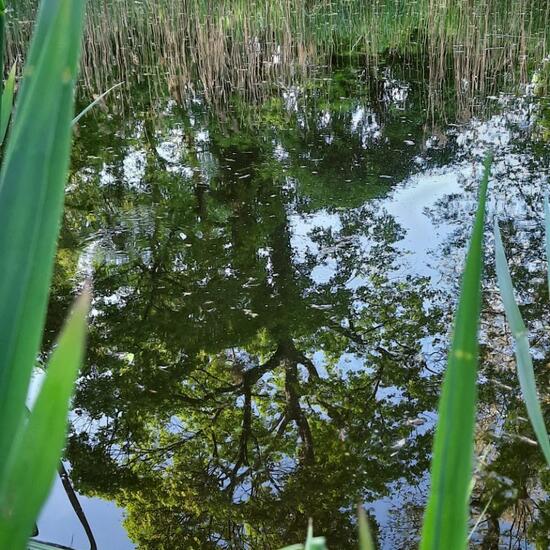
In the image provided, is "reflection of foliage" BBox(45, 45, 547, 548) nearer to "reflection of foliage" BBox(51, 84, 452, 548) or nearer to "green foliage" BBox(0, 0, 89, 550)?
"reflection of foliage" BBox(51, 84, 452, 548)

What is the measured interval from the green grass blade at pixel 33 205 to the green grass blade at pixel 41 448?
0.04m

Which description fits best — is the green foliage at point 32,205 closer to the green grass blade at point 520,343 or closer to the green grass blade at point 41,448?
the green grass blade at point 41,448

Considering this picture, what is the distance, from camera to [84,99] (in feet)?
19.8

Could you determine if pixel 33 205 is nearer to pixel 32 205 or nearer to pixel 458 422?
pixel 32 205

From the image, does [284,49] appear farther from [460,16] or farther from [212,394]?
[212,394]

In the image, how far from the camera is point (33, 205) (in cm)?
27

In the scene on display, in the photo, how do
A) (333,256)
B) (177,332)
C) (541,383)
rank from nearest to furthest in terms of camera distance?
(541,383) < (177,332) < (333,256)

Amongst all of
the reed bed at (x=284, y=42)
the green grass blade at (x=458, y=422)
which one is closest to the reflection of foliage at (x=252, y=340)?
the reed bed at (x=284, y=42)

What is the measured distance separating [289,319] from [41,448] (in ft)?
9.63

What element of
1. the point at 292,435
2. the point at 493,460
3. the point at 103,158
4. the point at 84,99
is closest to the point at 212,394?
the point at 292,435

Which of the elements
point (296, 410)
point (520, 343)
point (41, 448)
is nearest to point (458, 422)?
point (41, 448)

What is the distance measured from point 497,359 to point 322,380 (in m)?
0.71

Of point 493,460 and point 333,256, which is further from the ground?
point 333,256

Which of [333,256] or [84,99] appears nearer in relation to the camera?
[333,256]
